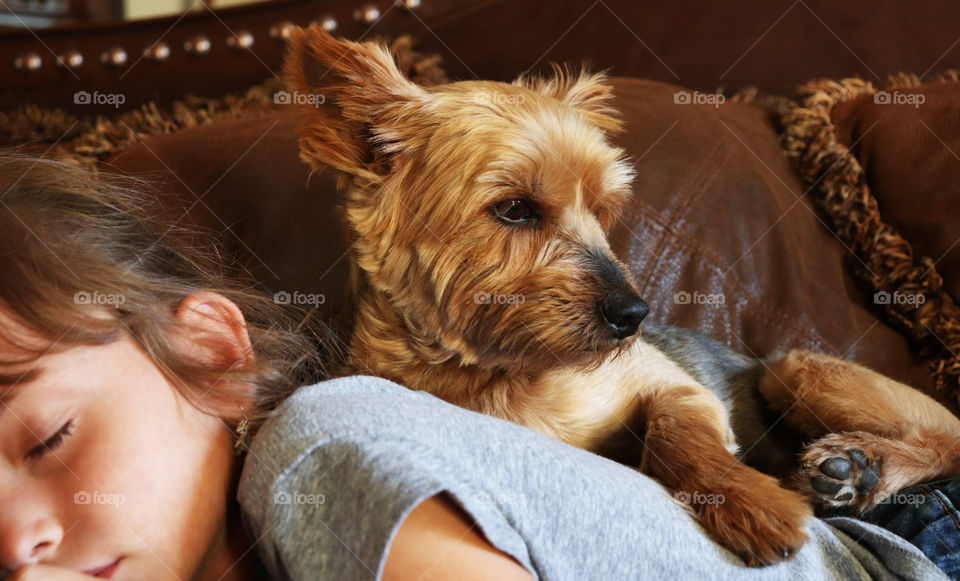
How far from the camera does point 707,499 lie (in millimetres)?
1179

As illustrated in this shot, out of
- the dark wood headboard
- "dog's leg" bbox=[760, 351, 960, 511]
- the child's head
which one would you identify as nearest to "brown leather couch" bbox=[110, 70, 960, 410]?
"dog's leg" bbox=[760, 351, 960, 511]

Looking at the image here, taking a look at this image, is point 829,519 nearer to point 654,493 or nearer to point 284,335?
point 654,493

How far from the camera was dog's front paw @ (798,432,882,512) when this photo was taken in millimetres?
1418

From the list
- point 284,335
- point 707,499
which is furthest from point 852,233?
point 284,335

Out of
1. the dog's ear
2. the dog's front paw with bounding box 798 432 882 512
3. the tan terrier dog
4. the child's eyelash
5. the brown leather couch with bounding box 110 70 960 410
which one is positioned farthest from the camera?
the brown leather couch with bounding box 110 70 960 410

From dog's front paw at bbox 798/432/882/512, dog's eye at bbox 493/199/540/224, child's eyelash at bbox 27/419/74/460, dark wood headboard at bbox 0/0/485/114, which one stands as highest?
dark wood headboard at bbox 0/0/485/114

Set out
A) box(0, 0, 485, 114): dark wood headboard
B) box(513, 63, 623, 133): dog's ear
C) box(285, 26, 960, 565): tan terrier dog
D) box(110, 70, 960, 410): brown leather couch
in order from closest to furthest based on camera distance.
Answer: box(285, 26, 960, 565): tan terrier dog, box(513, 63, 623, 133): dog's ear, box(110, 70, 960, 410): brown leather couch, box(0, 0, 485, 114): dark wood headboard

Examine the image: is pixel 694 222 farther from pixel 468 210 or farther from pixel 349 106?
pixel 349 106

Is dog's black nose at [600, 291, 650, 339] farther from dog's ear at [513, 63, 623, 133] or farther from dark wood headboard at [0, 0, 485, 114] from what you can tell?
dark wood headboard at [0, 0, 485, 114]

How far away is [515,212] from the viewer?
137cm

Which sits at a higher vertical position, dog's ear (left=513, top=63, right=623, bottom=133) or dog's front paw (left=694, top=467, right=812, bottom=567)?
dog's ear (left=513, top=63, right=623, bottom=133)

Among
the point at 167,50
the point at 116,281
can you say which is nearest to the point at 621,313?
the point at 116,281

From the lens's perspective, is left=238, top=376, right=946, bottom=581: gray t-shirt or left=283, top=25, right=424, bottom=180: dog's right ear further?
left=283, top=25, right=424, bottom=180: dog's right ear

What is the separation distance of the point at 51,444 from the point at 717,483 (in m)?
0.89
